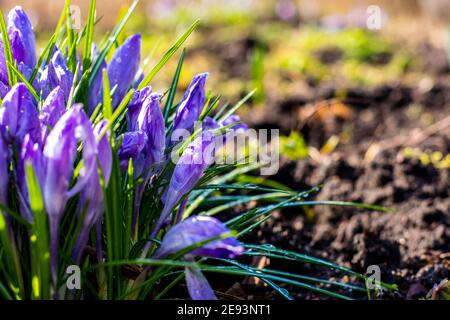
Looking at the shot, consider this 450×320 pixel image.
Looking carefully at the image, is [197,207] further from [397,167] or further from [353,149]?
[353,149]

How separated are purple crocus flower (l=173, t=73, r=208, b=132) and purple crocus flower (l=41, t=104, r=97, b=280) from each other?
404mm

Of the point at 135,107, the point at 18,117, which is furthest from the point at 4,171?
the point at 135,107

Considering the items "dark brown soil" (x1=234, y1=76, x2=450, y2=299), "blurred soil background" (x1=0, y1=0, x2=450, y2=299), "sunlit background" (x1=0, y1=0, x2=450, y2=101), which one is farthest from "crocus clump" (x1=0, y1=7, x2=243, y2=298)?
"sunlit background" (x1=0, y1=0, x2=450, y2=101)

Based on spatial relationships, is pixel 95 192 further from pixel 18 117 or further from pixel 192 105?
pixel 192 105

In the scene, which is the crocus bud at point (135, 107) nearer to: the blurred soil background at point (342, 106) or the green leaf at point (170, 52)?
the green leaf at point (170, 52)

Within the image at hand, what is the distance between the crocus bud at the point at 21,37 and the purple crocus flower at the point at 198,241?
2.24 feet

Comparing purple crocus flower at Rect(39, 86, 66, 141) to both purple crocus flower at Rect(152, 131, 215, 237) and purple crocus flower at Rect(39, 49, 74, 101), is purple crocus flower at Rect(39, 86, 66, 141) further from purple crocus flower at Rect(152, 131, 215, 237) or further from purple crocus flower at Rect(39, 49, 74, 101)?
purple crocus flower at Rect(152, 131, 215, 237)

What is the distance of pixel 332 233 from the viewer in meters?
2.74

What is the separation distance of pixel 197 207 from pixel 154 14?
5.66 meters

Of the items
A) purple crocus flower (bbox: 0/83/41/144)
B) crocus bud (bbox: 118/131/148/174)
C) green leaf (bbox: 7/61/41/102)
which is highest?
green leaf (bbox: 7/61/41/102)

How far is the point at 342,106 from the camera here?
4.32m

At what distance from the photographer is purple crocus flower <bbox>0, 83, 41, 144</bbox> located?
1.49 m
